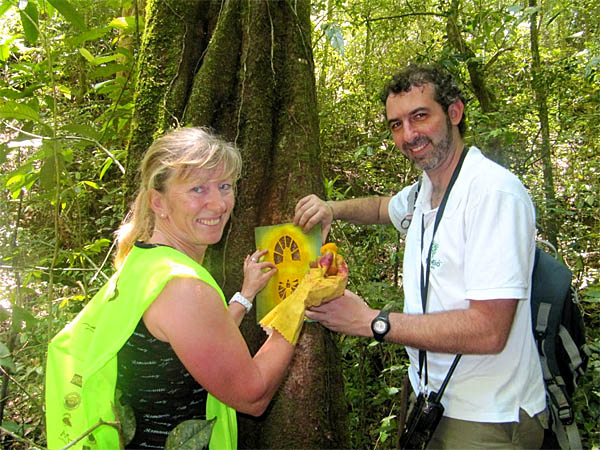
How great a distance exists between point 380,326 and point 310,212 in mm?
608

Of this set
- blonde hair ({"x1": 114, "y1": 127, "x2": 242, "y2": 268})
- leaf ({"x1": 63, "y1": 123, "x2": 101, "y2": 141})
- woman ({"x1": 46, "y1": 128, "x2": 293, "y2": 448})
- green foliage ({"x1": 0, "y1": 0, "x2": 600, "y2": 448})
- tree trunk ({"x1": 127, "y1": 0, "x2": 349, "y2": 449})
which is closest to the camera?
woman ({"x1": 46, "y1": 128, "x2": 293, "y2": 448})

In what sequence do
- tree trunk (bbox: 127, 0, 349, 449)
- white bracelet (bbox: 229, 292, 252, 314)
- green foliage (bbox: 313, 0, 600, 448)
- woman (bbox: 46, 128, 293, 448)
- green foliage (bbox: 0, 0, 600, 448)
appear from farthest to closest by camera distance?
1. green foliage (bbox: 313, 0, 600, 448)
2. green foliage (bbox: 0, 0, 600, 448)
3. tree trunk (bbox: 127, 0, 349, 449)
4. white bracelet (bbox: 229, 292, 252, 314)
5. woman (bbox: 46, 128, 293, 448)

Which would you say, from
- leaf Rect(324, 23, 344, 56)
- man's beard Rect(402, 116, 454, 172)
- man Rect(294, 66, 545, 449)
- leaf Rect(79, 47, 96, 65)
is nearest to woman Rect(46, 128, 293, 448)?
man Rect(294, 66, 545, 449)

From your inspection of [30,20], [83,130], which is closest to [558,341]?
[83,130]

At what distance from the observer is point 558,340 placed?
6.53ft

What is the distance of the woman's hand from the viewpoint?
6.81 feet

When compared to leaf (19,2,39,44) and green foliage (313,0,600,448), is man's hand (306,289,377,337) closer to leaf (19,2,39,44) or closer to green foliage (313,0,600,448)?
green foliage (313,0,600,448)

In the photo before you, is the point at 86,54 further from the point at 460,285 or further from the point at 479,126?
the point at 479,126

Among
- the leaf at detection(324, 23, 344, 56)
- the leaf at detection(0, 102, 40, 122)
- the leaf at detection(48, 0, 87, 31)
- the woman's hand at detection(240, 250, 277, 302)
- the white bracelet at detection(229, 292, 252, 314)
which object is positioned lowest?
the white bracelet at detection(229, 292, 252, 314)

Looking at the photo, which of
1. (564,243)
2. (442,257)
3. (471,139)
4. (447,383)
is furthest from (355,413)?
(564,243)

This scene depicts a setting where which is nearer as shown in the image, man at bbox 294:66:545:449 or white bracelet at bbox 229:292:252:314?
man at bbox 294:66:545:449

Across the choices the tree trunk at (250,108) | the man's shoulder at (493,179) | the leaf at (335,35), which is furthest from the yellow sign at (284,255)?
the leaf at (335,35)

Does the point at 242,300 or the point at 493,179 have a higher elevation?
the point at 493,179

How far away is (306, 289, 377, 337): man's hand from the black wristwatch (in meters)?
0.04
